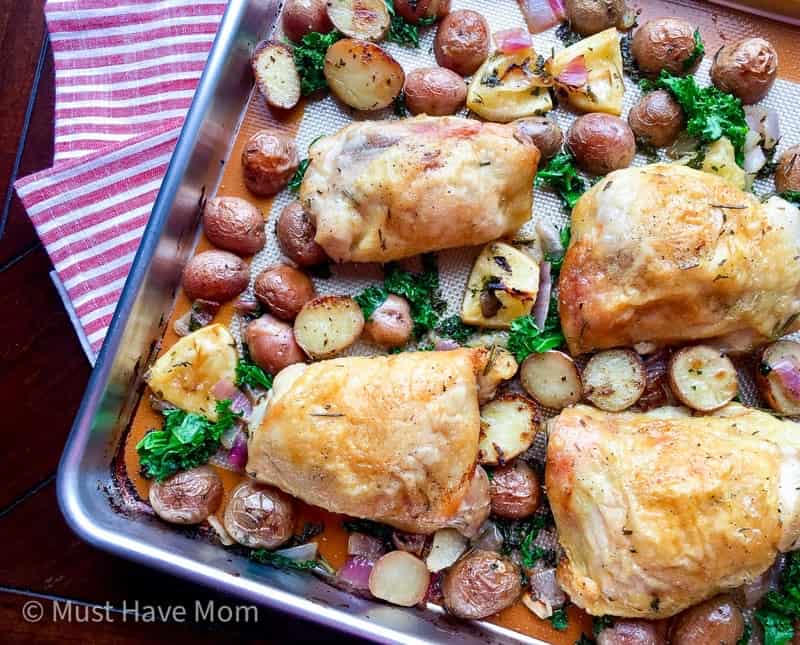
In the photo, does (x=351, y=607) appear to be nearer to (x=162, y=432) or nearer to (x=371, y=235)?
(x=162, y=432)

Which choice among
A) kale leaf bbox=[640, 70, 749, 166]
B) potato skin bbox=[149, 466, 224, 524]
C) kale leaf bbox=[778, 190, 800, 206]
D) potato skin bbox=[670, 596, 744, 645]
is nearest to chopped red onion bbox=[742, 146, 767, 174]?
kale leaf bbox=[640, 70, 749, 166]

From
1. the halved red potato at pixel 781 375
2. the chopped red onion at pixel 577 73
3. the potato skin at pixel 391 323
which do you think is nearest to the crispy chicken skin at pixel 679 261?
the halved red potato at pixel 781 375

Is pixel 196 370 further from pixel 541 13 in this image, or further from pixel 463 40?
pixel 541 13

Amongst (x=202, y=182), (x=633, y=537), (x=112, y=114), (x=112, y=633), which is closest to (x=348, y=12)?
(x=202, y=182)

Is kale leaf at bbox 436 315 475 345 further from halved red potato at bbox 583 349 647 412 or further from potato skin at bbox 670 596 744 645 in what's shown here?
potato skin at bbox 670 596 744 645

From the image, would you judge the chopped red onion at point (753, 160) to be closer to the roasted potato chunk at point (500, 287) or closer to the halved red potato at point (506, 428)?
the roasted potato chunk at point (500, 287)
